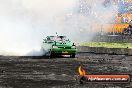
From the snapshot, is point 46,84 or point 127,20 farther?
point 127,20

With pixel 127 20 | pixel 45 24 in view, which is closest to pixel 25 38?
pixel 45 24

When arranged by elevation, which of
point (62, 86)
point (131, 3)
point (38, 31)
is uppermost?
point (131, 3)

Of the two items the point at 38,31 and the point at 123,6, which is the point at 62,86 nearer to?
the point at 38,31

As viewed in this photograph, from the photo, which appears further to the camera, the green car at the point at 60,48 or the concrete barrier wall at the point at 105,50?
the concrete barrier wall at the point at 105,50

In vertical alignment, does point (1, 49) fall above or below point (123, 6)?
below

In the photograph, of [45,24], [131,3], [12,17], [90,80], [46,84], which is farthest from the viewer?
[131,3]

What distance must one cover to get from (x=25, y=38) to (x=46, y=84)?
2847cm

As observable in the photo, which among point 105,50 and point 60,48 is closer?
point 60,48

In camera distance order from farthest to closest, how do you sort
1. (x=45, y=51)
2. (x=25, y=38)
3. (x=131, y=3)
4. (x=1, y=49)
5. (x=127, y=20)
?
(x=131, y=3) < (x=127, y=20) < (x=25, y=38) < (x=1, y=49) < (x=45, y=51)

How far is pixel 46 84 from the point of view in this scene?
14414 millimetres

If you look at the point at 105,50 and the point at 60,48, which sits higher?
the point at 60,48

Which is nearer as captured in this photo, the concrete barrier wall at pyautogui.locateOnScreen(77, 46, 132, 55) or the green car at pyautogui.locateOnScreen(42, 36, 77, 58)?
the green car at pyautogui.locateOnScreen(42, 36, 77, 58)

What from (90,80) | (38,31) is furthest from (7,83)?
(38,31)

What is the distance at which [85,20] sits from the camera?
54.1 metres
